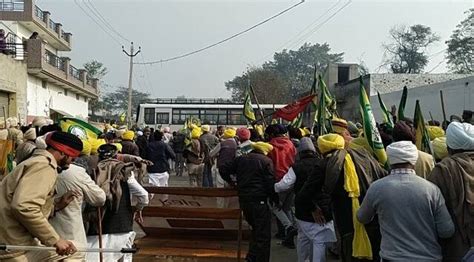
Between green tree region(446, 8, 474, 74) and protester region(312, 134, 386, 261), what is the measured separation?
50.2 metres

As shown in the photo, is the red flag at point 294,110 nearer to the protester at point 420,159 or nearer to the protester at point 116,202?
the protester at point 116,202

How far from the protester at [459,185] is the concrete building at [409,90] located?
11.7 meters

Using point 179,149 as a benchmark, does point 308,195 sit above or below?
above

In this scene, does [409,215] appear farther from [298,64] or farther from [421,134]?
[298,64]

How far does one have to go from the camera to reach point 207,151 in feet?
51.0

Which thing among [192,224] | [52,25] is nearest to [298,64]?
[52,25]

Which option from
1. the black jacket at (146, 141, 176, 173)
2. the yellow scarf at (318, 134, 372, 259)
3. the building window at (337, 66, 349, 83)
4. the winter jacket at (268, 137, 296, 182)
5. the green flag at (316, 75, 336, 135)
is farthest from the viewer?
the building window at (337, 66, 349, 83)

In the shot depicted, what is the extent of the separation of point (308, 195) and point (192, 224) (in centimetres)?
246

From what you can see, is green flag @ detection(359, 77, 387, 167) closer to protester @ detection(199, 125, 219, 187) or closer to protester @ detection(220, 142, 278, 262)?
protester @ detection(220, 142, 278, 262)

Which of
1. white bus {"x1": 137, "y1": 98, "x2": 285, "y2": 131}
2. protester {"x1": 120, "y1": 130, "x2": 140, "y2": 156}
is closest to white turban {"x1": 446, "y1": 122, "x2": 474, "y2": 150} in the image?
protester {"x1": 120, "y1": 130, "x2": 140, "y2": 156}

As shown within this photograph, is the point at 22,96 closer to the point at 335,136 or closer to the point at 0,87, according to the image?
the point at 0,87

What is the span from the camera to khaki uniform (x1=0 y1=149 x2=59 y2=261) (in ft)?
13.1

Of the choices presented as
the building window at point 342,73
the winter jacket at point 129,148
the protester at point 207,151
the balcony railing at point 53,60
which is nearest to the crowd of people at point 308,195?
the winter jacket at point 129,148

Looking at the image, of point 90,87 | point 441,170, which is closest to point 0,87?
point 441,170
